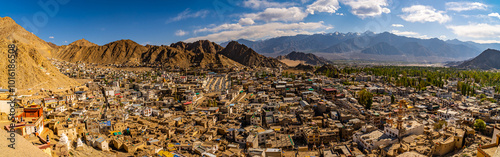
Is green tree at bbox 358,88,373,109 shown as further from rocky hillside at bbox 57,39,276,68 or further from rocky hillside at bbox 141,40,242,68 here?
rocky hillside at bbox 57,39,276,68

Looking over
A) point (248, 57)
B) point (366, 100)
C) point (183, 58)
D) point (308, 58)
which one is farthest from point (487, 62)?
point (183, 58)

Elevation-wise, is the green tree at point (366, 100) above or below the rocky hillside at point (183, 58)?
below

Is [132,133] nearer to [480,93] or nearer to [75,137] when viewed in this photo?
[75,137]

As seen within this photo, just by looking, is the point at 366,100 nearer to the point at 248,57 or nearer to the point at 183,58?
the point at 248,57

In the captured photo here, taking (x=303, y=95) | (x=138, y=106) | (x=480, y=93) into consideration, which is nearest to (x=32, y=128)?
(x=138, y=106)

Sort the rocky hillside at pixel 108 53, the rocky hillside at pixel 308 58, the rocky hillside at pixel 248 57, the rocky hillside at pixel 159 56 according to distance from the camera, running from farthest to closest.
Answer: the rocky hillside at pixel 308 58, the rocky hillside at pixel 108 53, the rocky hillside at pixel 248 57, the rocky hillside at pixel 159 56

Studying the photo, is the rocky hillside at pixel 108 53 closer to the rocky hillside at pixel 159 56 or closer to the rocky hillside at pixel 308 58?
the rocky hillside at pixel 159 56

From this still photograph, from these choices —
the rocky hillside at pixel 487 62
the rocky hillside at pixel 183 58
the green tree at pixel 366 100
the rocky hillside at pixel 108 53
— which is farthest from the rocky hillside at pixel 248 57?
the rocky hillside at pixel 487 62

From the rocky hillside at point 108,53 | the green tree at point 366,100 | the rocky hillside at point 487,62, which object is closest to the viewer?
the green tree at point 366,100
